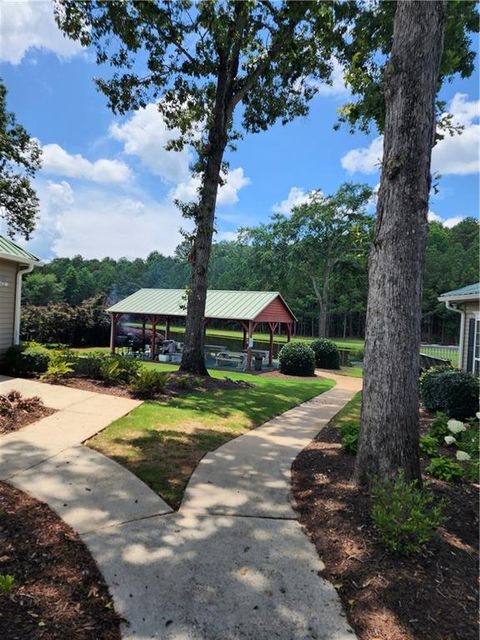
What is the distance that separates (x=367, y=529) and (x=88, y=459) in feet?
10.4

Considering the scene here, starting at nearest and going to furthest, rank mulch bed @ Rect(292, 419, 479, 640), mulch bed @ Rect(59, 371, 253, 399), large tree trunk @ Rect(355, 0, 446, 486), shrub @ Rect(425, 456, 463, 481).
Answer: mulch bed @ Rect(292, 419, 479, 640) < large tree trunk @ Rect(355, 0, 446, 486) < shrub @ Rect(425, 456, 463, 481) < mulch bed @ Rect(59, 371, 253, 399)

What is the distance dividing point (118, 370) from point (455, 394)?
706 cm

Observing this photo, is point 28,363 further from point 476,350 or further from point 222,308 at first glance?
point 222,308

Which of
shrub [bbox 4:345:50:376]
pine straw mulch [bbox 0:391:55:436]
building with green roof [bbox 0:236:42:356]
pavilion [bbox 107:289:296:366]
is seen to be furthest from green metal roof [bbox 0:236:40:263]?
pavilion [bbox 107:289:296:366]

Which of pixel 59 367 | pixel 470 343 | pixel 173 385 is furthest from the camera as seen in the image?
pixel 470 343

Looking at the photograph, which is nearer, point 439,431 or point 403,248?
point 403,248

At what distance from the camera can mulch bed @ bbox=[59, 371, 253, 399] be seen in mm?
8797

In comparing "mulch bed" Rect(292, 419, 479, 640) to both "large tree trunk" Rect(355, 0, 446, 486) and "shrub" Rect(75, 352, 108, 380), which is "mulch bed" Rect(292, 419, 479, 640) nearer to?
"large tree trunk" Rect(355, 0, 446, 486)

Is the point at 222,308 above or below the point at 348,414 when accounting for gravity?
above

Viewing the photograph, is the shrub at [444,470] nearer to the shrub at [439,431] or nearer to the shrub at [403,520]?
the shrub at [403,520]

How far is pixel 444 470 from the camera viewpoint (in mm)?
4398

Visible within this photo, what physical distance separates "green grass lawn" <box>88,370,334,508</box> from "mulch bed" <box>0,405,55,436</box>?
115 cm

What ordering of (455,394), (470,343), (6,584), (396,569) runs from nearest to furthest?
1. (6,584)
2. (396,569)
3. (455,394)
4. (470,343)

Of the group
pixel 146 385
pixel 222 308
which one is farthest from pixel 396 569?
pixel 222 308
